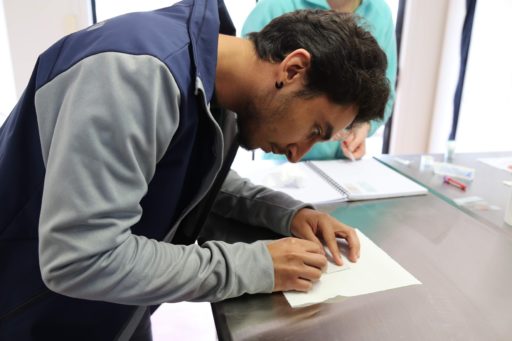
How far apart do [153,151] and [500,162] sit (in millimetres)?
1415

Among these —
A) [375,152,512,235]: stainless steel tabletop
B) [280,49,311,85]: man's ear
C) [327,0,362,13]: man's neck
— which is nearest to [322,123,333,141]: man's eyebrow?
[280,49,311,85]: man's ear

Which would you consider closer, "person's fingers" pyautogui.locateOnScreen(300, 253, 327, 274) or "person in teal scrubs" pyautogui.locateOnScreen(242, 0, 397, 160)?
"person's fingers" pyautogui.locateOnScreen(300, 253, 327, 274)

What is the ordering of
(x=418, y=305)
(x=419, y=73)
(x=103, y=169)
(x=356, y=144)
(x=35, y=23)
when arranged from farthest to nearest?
(x=419, y=73)
(x=35, y=23)
(x=356, y=144)
(x=418, y=305)
(x=103, y=169)

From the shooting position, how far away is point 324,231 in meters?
0.79

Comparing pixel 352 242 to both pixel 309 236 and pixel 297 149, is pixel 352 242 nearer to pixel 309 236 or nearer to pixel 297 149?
pixel 309 236

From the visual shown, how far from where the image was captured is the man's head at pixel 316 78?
674mm

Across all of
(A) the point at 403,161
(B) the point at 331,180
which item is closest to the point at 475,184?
(A) the point at 403,161

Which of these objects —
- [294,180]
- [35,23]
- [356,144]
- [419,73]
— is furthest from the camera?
[419,73]

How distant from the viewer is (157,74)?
0.50m

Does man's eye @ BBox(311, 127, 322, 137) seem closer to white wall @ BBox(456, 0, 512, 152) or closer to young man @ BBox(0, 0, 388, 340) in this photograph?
young man @ BBox(0, 0, 388, 340)

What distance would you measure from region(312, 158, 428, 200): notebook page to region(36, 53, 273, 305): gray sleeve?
2.24 feet

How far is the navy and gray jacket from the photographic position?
46 cm

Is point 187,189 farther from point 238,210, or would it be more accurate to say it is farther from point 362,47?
point 362,47

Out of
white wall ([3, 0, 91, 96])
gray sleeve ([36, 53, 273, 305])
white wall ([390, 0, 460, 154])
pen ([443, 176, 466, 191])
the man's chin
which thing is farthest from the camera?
white wall ([390, 0, 460, 154])
